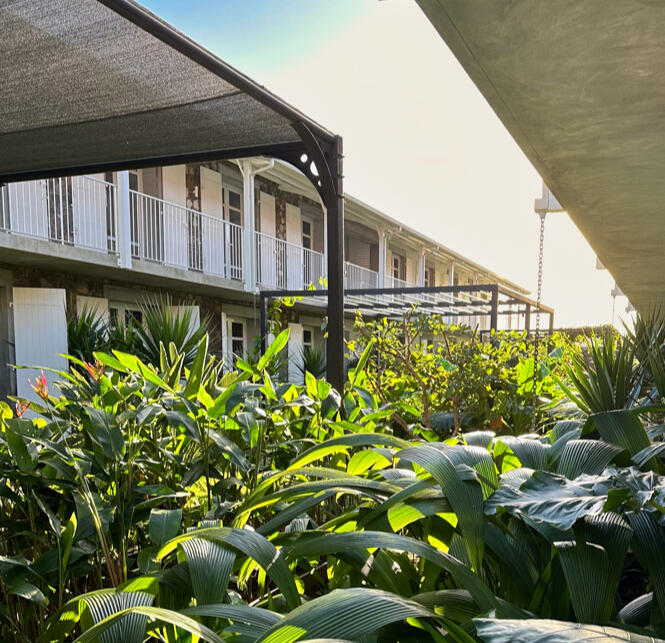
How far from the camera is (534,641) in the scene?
2.05 ft

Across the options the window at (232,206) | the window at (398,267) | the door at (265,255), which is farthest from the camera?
the window at (398,267)

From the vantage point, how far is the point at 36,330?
299 inches

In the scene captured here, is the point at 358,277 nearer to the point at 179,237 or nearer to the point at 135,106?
the point at 179,237

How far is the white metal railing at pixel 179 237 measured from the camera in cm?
878

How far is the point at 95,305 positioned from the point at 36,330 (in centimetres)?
149

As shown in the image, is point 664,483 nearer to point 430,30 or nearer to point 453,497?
point 453,497

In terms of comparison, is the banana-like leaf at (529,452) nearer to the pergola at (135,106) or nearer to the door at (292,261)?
the pergola at (135,106)

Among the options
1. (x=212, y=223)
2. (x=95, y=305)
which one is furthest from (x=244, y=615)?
(x=212, y=223)

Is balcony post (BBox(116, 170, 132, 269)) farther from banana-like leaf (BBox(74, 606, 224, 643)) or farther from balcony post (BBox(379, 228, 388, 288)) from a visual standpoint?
banana-like leaf (BBox(74, 606, 224, 643))

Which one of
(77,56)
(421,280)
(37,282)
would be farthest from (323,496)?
(421,280)

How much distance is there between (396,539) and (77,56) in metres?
2.49

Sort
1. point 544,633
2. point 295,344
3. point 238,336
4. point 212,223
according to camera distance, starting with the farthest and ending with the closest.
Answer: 1. point 295,344
2. point 238,336
3. point 212,223
4. point 544,633

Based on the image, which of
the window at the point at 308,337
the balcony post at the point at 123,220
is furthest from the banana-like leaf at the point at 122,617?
the window at the point at 308,337

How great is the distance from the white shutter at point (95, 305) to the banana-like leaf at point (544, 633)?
8764 millimetres
